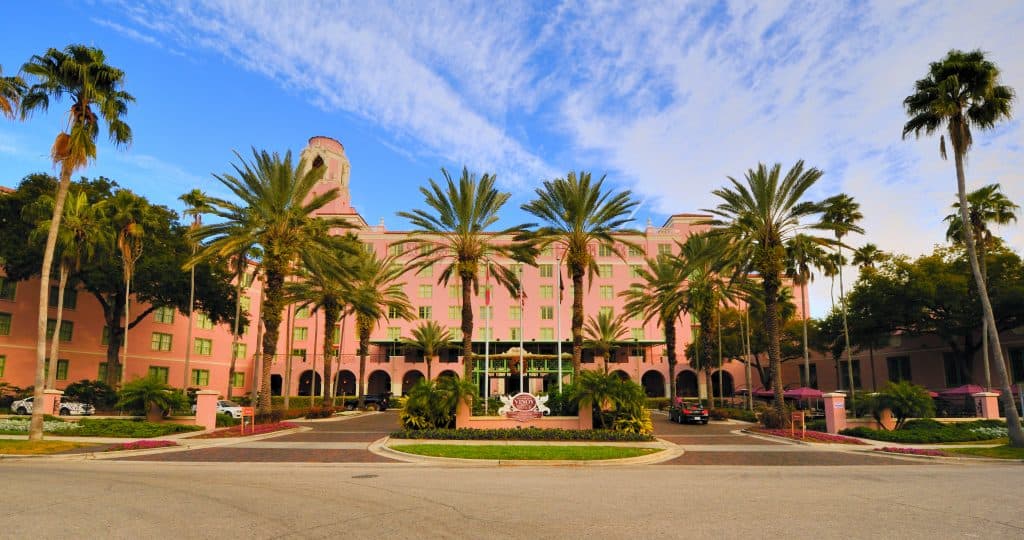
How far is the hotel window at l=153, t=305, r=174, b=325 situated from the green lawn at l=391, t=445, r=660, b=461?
153 ft

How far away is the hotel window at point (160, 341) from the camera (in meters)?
56.8

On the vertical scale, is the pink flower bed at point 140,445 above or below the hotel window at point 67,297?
below

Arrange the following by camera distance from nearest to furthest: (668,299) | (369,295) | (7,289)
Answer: (668,299) < (7,289) < (369,295)

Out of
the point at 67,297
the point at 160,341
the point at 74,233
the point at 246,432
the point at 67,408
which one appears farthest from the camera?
the point at 160,341

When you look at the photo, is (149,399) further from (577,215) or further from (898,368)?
(898,368)

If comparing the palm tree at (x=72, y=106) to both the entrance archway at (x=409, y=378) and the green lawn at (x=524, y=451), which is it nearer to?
the green lawn at (x=524, y=451)

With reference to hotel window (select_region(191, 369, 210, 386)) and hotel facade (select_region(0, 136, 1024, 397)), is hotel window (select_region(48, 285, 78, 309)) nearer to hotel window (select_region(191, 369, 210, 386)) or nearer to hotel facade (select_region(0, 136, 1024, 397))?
hotel facade (select_region(0, 136, 1024, 397))

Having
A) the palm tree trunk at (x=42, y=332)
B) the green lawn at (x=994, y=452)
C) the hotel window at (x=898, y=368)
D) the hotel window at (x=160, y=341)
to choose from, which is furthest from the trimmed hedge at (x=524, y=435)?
the hotel window at (x=160, y=341)

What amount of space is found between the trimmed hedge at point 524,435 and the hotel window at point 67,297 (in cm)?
4048

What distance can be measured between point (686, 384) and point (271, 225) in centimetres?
5985

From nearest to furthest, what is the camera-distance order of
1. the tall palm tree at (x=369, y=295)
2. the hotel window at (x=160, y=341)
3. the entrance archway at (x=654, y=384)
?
the tall palm tree at (x=369, y=295) → the hotel window at (x=160, y=341) → the entrance archway at (x=654, y=384)

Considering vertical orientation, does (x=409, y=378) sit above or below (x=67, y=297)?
below

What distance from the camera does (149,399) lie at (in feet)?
90.1

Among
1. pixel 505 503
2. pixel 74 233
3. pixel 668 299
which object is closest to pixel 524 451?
pixel 505 503
